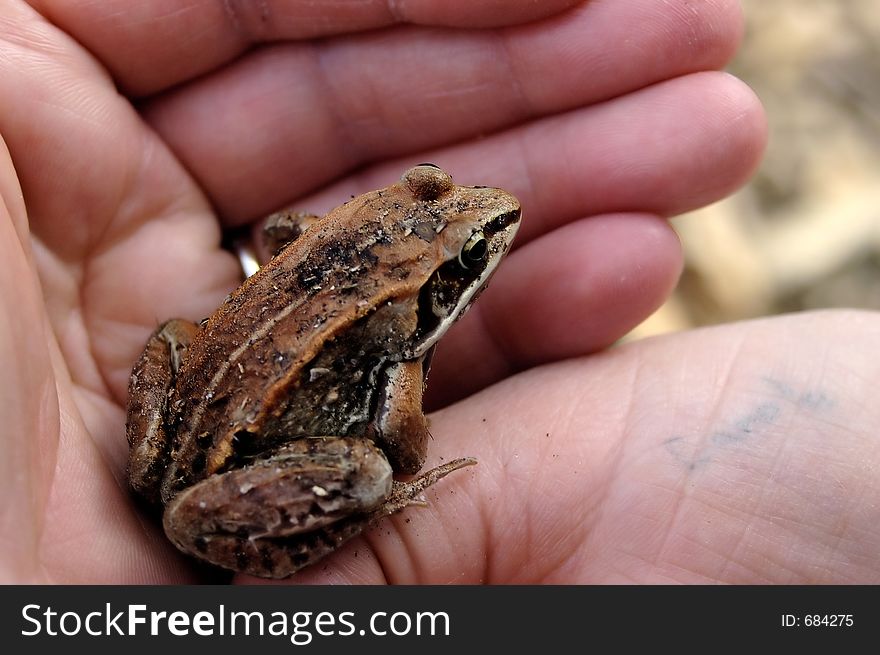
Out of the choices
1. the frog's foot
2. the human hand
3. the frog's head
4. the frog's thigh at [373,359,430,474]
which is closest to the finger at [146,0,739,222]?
the human hand

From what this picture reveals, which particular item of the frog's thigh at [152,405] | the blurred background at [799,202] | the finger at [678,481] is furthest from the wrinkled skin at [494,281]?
the blurred background at [799,202]

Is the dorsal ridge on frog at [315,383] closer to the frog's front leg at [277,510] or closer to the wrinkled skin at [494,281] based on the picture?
the frog's front leg at [277,510]

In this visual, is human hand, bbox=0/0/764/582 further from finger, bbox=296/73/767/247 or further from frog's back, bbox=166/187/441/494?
frog's back, bbox=166/187/441/494

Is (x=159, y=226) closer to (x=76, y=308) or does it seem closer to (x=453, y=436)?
(x=76, y=308)

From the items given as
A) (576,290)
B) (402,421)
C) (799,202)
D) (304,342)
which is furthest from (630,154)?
(799,202)

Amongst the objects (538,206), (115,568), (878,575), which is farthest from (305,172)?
(878,575)

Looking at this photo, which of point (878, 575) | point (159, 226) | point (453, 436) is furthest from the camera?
point (159, 226)
